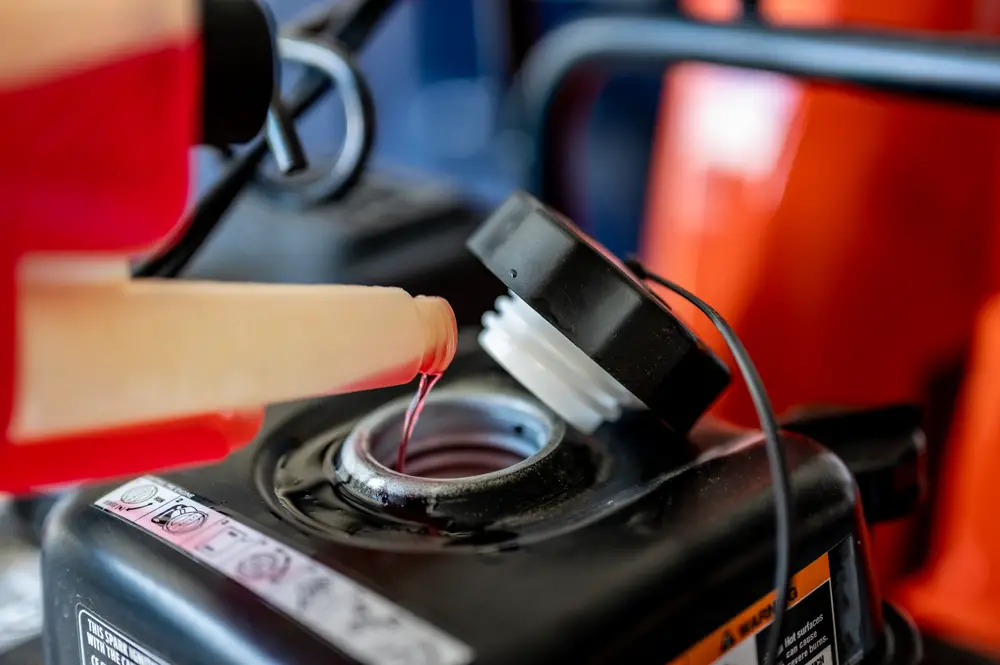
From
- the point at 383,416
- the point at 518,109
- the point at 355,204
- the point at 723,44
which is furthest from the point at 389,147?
the point at 383,416

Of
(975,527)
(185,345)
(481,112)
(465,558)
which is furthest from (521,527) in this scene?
(481,112)

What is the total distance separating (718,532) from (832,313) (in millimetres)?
385

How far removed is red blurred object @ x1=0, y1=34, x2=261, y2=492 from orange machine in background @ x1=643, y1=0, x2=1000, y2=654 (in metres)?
0.46

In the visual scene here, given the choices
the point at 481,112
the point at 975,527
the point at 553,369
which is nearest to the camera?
the point at 553,369

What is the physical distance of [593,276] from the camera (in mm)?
359

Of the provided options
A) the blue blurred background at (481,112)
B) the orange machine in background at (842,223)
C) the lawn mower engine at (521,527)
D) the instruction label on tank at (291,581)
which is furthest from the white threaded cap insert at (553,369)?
the blue blurred background at (481,112)

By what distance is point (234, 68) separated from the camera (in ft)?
1.02

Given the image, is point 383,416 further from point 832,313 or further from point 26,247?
point 832,313

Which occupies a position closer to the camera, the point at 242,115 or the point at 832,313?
the point at 242,115

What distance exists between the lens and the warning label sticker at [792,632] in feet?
1.07

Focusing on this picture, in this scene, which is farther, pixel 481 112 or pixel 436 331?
pixel 481 112

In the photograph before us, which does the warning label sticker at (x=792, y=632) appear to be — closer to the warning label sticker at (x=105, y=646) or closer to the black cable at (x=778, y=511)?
the black cable at (x=778, y=511)

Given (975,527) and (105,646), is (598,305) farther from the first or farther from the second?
(975,527)

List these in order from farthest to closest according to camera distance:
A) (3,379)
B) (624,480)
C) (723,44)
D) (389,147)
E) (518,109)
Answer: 1. (389,147)
2. (518,109)
3. (723,44)
4. (624,480)
5. (3,379)
